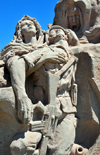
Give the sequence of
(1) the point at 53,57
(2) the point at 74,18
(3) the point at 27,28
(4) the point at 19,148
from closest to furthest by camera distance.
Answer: (4) the point at 19,148 → (1) the point at 53,57 → (3) the point at 27,28 → (2) the point at 74,18

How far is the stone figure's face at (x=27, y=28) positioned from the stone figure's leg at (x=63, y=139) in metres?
1.68

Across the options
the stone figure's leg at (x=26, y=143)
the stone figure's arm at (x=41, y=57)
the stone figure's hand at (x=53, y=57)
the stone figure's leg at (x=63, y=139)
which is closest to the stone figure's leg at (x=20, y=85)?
the stone figure's arm at (x=41, y=57)

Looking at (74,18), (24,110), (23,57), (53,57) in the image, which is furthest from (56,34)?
(24,110)

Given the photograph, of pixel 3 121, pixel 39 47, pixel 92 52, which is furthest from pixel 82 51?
pixel 3 121

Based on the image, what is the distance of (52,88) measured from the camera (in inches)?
132

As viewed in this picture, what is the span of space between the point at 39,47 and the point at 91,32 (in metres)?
1.38

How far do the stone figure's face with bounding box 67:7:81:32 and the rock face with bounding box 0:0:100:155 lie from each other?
0.07 feet

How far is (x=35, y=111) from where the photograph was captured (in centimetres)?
317

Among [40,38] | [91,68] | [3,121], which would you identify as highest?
[40,38]

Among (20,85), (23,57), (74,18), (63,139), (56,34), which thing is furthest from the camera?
(74,18)

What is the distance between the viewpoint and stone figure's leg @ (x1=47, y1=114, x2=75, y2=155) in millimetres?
3309

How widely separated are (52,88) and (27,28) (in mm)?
1278

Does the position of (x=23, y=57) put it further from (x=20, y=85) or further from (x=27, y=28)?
(x=27, y=28)

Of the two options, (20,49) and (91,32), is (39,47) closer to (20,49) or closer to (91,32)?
(20,49)
